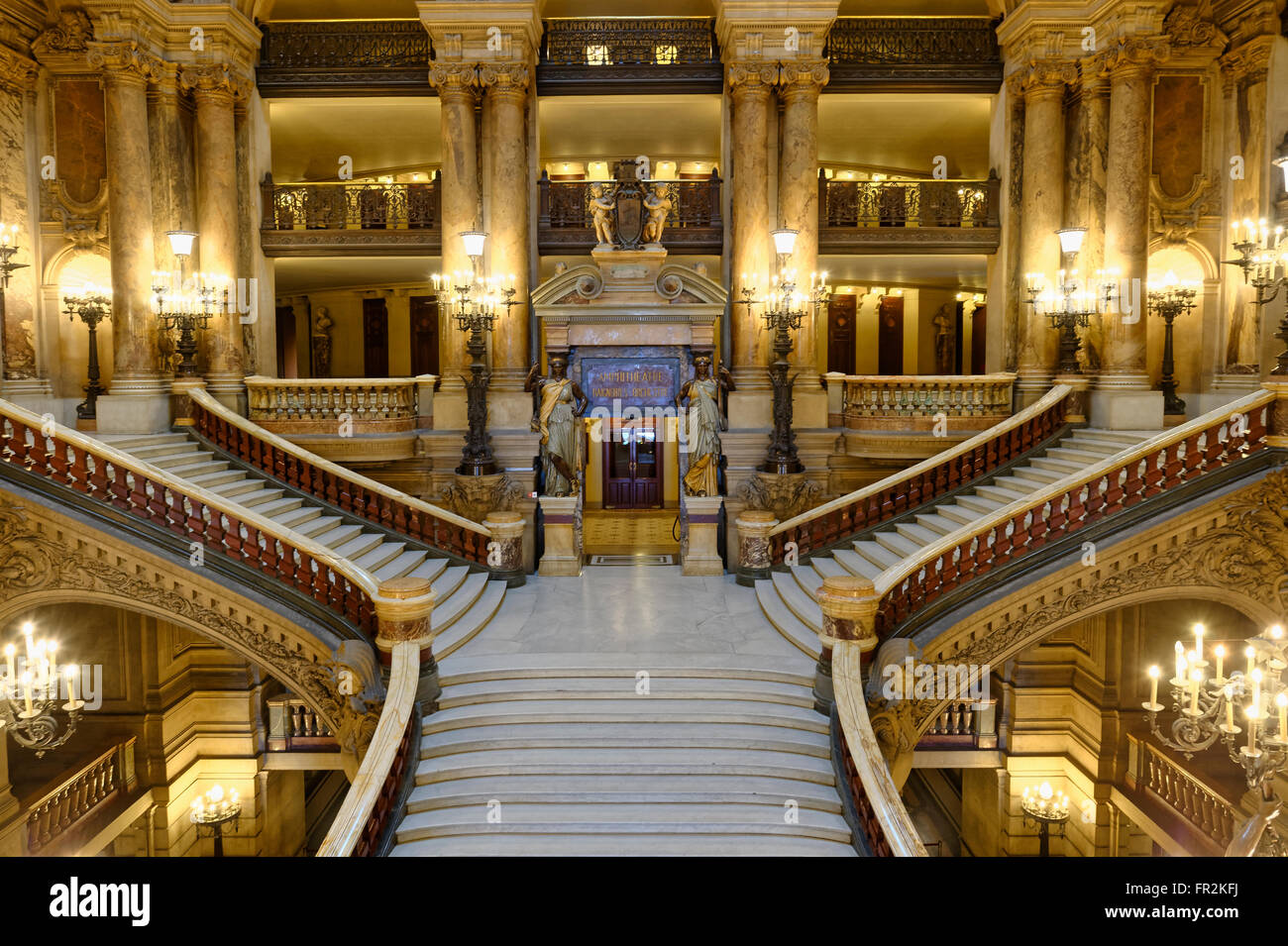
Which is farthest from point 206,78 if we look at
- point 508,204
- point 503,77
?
point 508,204

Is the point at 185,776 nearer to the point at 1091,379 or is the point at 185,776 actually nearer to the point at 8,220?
the point at 8,220

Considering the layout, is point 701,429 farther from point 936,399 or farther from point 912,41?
point 912,41

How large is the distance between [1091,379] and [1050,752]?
6169 millimetres

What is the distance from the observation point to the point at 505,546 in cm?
1180

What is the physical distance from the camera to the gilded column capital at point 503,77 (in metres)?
13.8

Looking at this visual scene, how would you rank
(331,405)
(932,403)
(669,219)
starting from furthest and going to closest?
(669,219), (331,405), (932,403)

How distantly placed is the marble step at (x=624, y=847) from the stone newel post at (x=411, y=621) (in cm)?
156

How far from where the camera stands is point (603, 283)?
12.6m

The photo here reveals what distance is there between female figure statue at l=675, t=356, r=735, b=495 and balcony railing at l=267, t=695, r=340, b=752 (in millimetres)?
7062

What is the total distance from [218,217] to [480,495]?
21.9ft

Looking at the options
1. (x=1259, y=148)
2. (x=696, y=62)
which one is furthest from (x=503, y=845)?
(x=1259, y=148)

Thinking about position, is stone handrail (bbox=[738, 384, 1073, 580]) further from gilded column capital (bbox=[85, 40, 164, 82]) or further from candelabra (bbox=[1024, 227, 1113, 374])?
gilded column capital (bbox=[85, 40, 164, 82])

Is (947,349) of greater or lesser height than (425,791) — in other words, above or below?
above

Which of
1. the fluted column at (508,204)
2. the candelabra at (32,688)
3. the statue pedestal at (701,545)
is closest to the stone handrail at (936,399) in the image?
the statue pedestal at (701,545)
